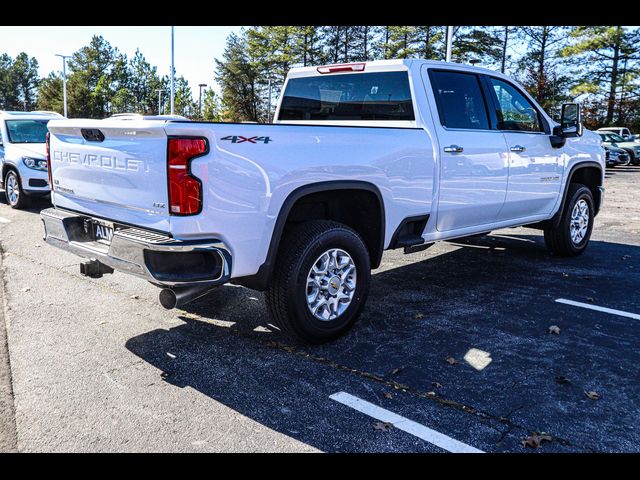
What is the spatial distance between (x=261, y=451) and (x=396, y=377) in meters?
1.17

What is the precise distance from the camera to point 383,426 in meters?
3.15

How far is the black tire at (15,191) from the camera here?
1091cm

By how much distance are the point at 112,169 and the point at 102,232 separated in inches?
19.1

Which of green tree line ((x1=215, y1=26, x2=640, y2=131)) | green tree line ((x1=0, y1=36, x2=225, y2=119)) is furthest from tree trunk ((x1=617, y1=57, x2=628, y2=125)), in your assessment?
green tree line ((x1=0, y1=36, x2=225, y2=119))

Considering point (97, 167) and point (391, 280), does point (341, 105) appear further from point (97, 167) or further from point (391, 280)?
point (97, 167)

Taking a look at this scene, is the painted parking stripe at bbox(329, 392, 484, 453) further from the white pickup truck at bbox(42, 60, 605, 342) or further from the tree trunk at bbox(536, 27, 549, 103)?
the tree trunk at bbox(536, 27, 549, 103)

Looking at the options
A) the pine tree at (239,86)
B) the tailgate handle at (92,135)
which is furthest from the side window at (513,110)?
the pine tree at (239,86)

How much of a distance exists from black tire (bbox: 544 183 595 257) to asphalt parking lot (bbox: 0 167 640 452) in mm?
994

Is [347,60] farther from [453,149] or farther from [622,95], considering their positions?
[453,149]

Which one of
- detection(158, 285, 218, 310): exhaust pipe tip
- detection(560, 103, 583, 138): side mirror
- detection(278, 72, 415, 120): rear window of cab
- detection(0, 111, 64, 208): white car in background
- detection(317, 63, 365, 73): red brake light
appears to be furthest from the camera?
detection(0, 111, 64, 208): white car in background

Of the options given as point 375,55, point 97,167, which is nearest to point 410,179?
point 97,167

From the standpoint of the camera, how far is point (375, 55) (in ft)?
165

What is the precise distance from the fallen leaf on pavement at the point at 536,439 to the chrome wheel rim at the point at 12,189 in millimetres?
10382

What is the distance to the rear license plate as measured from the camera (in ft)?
13.4
